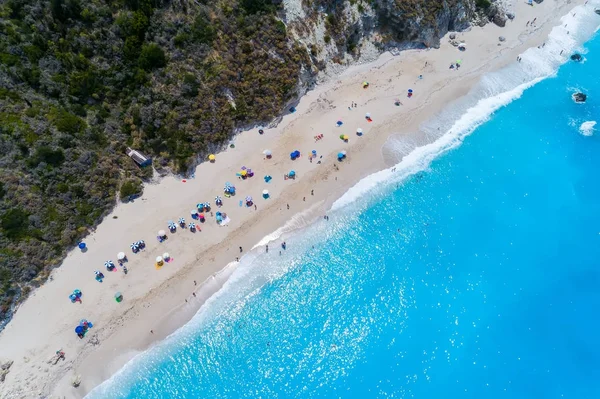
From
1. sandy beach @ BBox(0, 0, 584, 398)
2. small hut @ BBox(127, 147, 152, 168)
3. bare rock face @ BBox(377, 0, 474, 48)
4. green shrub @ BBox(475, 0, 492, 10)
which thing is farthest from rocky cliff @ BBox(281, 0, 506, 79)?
small hut @ BBox(127, 147, 152, 168)

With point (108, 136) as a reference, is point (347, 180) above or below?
below

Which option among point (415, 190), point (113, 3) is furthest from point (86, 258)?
point (415, 190)

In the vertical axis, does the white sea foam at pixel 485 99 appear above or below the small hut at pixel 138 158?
below

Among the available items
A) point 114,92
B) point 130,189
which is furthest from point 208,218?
point 114,92

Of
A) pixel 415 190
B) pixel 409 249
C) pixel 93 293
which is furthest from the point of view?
pixel 415 190

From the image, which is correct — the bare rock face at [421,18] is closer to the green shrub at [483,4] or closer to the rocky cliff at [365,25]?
the rocky cliff at [365,25]

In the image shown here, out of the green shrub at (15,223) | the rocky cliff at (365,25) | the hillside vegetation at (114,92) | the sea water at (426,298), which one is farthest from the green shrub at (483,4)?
the green shrub at (15,223)

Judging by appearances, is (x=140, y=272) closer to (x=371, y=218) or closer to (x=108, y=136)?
(x=108, y=136)
